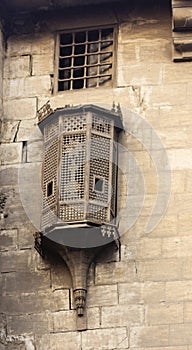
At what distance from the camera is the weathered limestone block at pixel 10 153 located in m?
15.6

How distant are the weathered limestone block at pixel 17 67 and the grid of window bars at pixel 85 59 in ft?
1.38

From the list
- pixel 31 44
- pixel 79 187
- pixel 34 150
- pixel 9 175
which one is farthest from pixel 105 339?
pixel 31 44

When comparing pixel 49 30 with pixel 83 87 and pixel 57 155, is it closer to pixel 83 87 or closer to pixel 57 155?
pixel 83 87

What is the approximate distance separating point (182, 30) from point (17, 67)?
7.10 ft

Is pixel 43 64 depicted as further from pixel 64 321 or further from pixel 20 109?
pixel 64 321

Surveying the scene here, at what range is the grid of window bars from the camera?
15.9m

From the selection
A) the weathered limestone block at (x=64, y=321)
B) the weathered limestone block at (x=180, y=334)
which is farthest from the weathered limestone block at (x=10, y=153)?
the weathered limestone block at (x=180, y=334)

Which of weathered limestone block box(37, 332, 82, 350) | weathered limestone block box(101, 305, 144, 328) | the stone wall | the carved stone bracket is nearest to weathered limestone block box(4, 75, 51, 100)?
the stone wall

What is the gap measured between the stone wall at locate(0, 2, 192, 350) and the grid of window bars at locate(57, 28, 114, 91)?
0.14m

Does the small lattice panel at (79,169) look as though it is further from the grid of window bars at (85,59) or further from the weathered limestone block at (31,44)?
the weathered limestone block at (31,44)

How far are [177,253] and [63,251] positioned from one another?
1303 mm

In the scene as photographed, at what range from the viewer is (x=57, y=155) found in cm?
1496

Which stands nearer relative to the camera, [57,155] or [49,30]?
[57,155]

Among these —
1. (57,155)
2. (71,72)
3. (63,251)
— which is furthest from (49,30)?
(63,251)
